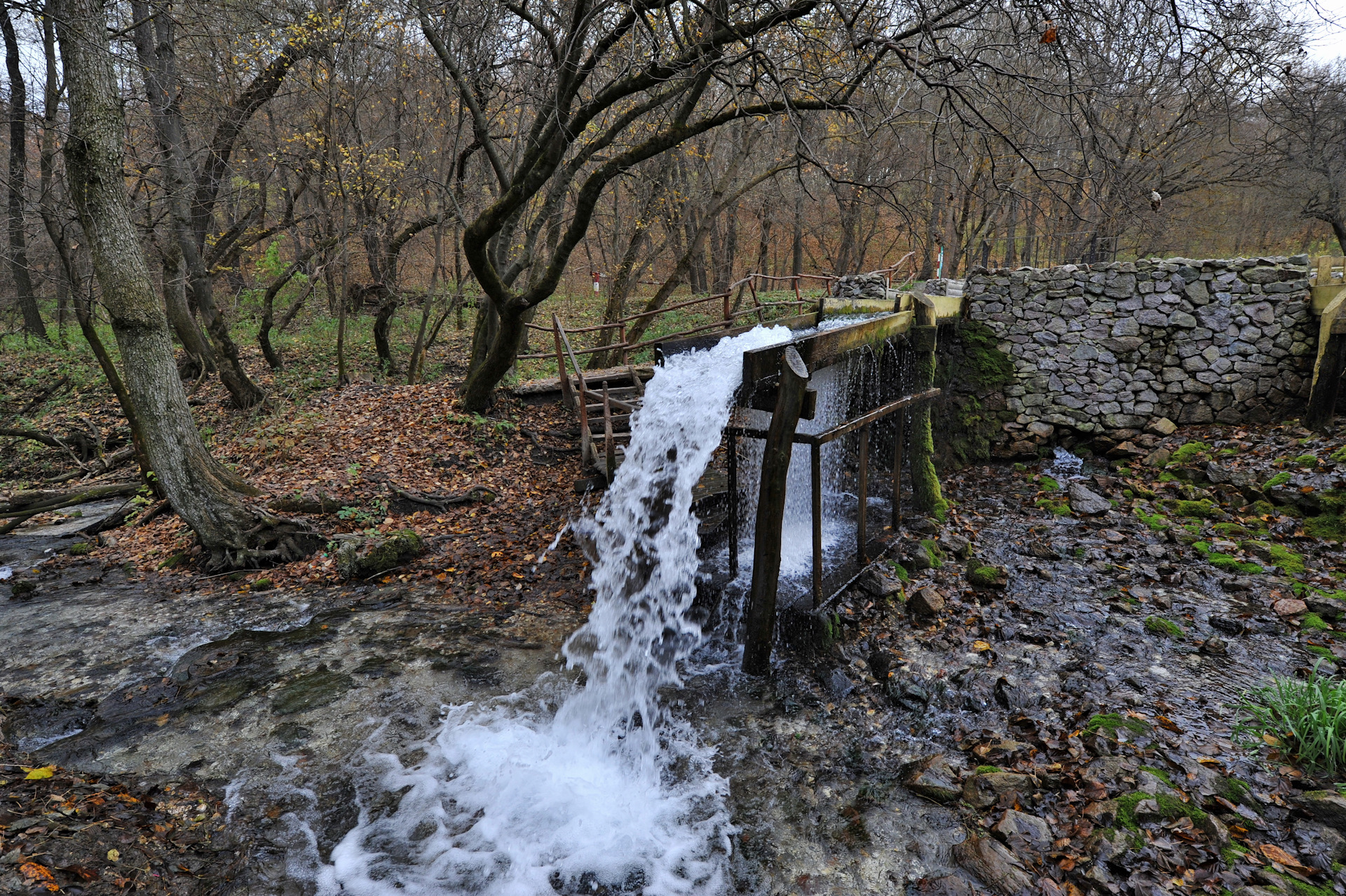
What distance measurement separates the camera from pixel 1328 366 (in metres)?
8.57

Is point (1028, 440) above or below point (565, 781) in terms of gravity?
above

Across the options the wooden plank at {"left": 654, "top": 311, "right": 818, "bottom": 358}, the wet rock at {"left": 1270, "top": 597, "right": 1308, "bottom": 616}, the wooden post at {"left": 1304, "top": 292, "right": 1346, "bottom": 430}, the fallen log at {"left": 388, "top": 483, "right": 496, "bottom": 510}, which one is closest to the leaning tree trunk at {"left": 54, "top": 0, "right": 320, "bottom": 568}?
the fallen log at {"left": 388, "top": 483, "right": 496, "bottom": 510}

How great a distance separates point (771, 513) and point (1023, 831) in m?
2.74

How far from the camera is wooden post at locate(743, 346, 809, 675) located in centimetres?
526

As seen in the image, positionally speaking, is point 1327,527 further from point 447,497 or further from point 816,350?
point 447,497

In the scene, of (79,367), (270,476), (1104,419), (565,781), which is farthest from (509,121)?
(565,781)

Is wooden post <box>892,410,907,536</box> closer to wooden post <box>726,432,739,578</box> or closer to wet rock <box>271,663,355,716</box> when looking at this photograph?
wooden post <box>726,432,739,578</box>

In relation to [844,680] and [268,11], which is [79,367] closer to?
[268,11]

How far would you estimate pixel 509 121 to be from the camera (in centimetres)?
1498

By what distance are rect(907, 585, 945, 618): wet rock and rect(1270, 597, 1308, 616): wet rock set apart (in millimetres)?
2827

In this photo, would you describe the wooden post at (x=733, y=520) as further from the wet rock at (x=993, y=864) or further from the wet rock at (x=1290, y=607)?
the wet rock at (x=1290, y=607)

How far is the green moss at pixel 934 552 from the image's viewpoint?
7.33m

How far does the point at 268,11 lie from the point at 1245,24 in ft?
42.1

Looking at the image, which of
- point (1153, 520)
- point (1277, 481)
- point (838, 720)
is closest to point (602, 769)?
point (838, 720)
